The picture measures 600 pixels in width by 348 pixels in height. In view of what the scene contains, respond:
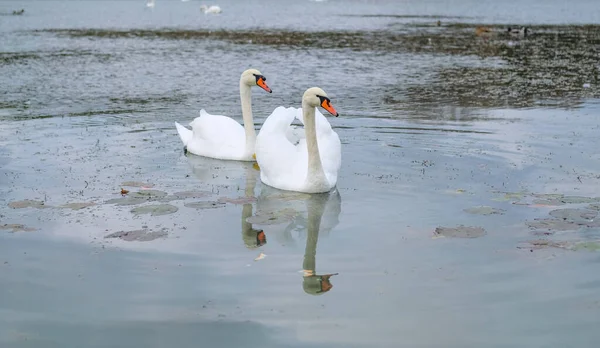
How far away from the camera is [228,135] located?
36.5 feet

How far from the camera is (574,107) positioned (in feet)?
Answer: 49.9

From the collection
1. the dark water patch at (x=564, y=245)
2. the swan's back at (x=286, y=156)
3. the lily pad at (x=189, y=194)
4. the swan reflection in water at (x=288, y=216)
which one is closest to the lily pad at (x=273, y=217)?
the swan reflection in water at (x=288, y=216)

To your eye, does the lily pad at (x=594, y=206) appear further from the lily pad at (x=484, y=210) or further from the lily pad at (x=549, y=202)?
the lily pad at (x=484, y=210)

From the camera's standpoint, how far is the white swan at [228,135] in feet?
36.0

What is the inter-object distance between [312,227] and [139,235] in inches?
65.7

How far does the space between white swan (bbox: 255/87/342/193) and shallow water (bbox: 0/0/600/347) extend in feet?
0.71

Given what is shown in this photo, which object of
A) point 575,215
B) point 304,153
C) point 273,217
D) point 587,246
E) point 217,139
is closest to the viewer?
point 587,246

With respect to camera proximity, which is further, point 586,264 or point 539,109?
point 539,109

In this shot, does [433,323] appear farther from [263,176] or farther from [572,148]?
[572,148]

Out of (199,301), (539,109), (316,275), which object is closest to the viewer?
(199,301)

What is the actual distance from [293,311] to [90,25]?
36.3 meters

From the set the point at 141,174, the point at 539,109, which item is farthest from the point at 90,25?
the point at 141,174

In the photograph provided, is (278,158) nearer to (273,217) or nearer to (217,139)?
(273,217)

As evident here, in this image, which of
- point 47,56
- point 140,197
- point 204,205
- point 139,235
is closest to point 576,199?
point 204,205
